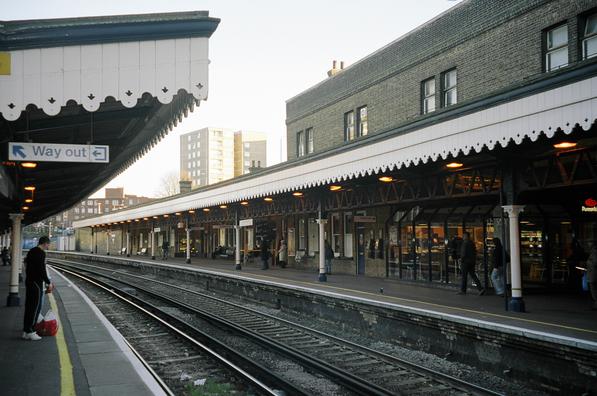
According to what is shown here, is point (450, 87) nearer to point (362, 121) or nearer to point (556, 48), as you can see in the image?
point (556, 48)

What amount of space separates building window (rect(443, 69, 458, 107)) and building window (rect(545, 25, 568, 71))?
3.87 metres

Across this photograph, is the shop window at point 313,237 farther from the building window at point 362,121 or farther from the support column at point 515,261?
the support column at point 515,261

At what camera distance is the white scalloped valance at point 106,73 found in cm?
645

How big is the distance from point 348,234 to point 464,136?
14.1 metres

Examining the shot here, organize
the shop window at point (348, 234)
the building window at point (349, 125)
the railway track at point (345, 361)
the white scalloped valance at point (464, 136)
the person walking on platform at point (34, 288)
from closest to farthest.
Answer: the white scalloped valance at point (464, 136) < the railway track at point (345, 361) < the person walking on platform at point (34, 288) < the shop window at point (348, 234) < the building window at point (349, 125)

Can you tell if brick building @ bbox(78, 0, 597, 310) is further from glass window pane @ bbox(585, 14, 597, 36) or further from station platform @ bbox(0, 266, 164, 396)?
station platform @ bbox(0, 266, 164, 396)

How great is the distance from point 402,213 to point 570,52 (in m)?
7.56

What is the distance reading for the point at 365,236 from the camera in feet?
72.3

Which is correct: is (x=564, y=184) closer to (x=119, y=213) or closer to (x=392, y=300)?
(x=392, y=300)

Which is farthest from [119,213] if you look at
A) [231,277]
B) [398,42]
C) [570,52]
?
[570,52]

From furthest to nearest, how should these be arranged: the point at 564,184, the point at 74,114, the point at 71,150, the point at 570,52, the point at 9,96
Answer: the point at 570,52, the point at 564,184, the point at 74,114, the point at 71,150, the point at 9,96

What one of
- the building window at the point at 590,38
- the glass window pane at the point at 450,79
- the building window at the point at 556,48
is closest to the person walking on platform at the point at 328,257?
the glass window pane at the point at 450,79

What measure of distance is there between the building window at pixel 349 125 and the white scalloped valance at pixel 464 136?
7.88 metres

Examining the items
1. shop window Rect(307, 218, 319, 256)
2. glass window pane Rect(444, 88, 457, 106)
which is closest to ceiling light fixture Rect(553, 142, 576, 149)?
glass window pane Rect(444, 88, 457, 106)
